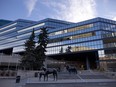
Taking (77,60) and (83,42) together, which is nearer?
(83,42)

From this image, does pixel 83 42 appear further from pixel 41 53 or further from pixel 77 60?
pixel 41 53

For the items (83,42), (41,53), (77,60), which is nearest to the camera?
(41,53)

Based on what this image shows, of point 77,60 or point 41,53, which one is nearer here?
point 41,53

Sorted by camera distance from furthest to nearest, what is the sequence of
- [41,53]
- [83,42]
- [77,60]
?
[77,60] → [83,42] → [41,53]

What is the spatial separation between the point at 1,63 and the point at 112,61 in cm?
4054

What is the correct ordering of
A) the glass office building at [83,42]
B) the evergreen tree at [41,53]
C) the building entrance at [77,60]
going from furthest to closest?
the building entrance at [77,60] → the glass office building at [83,42] → the evergreen tree at [41,53]

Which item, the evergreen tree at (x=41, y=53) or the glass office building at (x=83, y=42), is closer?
the evergreen tree at (x=41, y=53)

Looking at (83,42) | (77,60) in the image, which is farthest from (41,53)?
(77,60)

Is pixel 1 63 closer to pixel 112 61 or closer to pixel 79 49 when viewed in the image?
pixel 79 49

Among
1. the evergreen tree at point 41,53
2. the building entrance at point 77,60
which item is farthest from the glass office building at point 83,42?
the evergreen tree at point 41,53

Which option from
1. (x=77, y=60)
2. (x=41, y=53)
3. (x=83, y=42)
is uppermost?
(x=83, y=42)

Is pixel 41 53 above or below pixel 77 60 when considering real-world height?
above

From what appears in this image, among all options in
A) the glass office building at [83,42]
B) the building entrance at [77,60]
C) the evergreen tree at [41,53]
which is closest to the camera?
the evergreen tree at [41,53]

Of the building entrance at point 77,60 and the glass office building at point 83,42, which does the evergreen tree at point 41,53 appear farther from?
the building entrance at point 77,60
